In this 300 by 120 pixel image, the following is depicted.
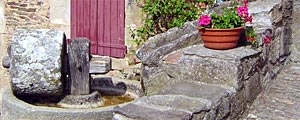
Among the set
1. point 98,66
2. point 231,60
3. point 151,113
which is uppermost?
point 231,60

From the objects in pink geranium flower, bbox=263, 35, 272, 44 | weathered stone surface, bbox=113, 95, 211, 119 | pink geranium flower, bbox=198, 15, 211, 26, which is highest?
pink geranium flower, bbox=198, 15, 211, 26

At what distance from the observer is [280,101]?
3.95m

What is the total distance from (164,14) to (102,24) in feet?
5.18

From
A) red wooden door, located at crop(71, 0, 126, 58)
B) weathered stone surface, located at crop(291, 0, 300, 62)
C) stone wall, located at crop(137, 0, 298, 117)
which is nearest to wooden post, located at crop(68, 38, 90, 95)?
stone wall, located at crop(137, 0, 298, 117)

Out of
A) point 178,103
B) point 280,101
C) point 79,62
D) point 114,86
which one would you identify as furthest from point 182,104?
point 114,86

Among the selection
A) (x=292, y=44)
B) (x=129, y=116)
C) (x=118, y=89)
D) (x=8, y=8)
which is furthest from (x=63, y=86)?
(x=8, y=8)

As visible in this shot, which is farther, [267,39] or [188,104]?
[267,39]

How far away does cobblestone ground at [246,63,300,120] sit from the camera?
12.3ft

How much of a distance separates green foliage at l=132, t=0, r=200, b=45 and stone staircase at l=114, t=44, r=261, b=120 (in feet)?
6.32

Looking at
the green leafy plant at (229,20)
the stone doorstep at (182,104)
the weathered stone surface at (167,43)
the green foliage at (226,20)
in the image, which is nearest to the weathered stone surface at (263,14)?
the green leafy plant at (229,20)

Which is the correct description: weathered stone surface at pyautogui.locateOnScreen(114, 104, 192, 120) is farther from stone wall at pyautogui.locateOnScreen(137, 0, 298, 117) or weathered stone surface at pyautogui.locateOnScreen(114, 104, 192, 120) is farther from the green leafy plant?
the green leafy plant

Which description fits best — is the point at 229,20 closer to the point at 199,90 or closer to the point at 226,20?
the point at 226,20

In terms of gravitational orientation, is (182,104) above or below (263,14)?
below

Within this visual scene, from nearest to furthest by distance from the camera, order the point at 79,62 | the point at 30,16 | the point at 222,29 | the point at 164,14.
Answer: the point at 222,29 → the point at 79,62 → the point at 164,14 → the point at 30,16
